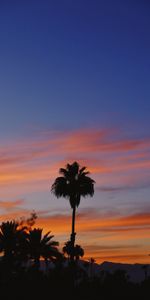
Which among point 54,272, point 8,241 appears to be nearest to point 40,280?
point 54,272

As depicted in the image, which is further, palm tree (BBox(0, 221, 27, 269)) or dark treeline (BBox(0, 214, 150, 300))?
palm tree (BBox(0, 221, 27, 269))

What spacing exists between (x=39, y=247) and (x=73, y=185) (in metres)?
13.4

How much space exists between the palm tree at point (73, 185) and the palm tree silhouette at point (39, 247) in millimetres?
11181

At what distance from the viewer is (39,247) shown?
3054 inches

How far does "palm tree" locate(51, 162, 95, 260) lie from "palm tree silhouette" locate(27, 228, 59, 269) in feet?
36.7

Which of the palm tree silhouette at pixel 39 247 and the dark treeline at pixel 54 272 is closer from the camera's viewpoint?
the dark treeline at pixel 54 272

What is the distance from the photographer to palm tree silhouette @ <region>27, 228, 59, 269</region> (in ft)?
254

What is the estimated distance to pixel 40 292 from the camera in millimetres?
48906

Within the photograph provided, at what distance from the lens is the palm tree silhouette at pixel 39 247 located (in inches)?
3049

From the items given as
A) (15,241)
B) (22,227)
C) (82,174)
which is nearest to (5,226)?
(15,241)

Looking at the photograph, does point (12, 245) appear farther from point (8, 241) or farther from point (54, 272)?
point (54, 272)

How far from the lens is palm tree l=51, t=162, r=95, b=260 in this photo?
68213 mm

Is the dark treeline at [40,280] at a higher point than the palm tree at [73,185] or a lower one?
lower

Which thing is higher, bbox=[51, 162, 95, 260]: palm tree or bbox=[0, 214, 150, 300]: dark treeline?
bbox=[51, 162, 95, 260]: palm tree
